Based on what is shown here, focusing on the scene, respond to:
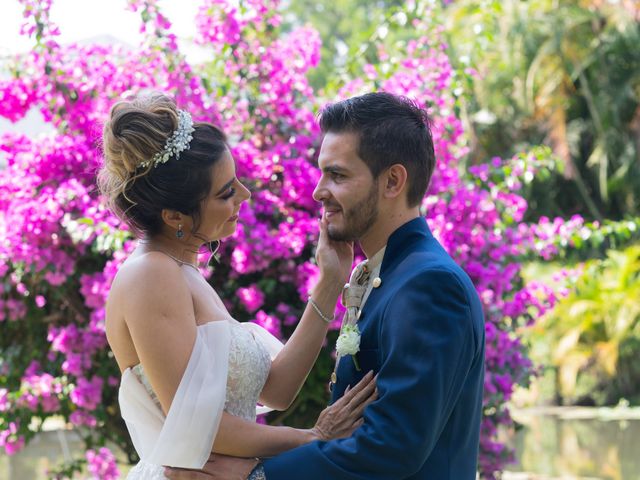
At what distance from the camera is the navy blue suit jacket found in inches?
86.4

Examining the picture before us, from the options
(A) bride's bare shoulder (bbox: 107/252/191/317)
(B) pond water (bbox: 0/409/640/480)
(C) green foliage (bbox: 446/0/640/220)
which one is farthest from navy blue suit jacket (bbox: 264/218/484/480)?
(C) green foliage (bbox: 446/0/640/220)

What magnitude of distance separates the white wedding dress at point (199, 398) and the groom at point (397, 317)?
11 centimetres

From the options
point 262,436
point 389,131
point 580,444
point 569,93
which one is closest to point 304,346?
point 262,436

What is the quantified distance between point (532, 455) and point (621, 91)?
1214cm

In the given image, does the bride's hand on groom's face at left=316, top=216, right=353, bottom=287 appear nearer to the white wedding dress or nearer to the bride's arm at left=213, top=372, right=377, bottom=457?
the white wedding dress

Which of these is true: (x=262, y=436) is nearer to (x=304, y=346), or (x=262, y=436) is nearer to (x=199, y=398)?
(x=199, y=398)

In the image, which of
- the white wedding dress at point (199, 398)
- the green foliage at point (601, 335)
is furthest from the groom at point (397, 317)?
the green foliage at point (601, 335)

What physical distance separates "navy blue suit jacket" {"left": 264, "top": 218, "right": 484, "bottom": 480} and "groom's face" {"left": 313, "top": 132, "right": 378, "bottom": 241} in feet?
0.54

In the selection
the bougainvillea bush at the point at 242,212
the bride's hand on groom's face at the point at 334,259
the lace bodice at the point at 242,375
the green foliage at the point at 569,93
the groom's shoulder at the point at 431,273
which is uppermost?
the green foliage at the point at 569,93

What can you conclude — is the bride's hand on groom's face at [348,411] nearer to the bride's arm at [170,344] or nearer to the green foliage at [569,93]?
the bride's arm at [170,344]

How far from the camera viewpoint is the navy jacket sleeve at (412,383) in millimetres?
2189

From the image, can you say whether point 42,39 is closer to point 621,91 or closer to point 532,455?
point 532,455

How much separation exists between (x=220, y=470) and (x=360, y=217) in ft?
2.47

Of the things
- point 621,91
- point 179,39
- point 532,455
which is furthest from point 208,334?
point 621,91
